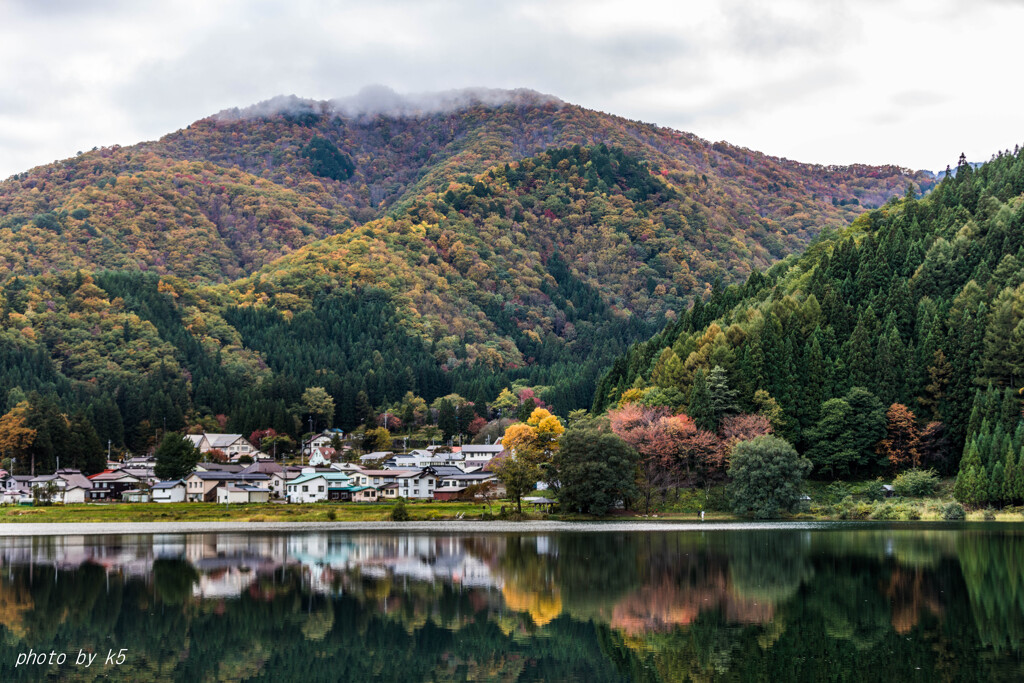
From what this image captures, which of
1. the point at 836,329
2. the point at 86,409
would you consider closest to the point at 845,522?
the point at 836,329

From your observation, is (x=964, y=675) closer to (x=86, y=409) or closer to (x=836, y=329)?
(x=836, y=329)

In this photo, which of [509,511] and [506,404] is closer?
[509,511]

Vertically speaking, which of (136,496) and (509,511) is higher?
(509,511)

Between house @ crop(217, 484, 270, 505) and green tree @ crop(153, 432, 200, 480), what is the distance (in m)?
5.56

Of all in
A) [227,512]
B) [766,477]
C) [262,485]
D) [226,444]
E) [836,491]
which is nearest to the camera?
[766,477]

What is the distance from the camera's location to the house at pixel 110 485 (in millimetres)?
104000

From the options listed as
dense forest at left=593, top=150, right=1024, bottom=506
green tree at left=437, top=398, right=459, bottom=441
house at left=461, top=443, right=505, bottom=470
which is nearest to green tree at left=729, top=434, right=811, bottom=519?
dense forest at left=593, top=150, right=1024, bottom=506

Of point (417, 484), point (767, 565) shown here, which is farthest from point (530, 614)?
point (417, 484)

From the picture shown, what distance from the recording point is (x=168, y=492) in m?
101

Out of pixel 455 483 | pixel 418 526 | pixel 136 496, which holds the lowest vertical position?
pixel 455 483

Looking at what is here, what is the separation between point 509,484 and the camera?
257 ft

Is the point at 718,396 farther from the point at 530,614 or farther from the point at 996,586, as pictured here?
the point at 530,614

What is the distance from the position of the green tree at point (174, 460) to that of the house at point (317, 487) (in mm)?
10958

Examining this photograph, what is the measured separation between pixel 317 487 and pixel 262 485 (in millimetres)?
6593
